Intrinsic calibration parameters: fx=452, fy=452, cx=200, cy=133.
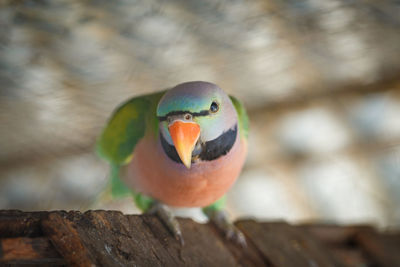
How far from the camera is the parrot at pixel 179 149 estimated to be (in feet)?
4.29

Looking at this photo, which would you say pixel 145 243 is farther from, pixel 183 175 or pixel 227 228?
pixel 227 228

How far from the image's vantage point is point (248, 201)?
11.5 ft

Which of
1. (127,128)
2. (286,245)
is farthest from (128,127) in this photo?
(286,245)

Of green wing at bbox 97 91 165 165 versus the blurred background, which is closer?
green wing at bbox 97 91 165 165

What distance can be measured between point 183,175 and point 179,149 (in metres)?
0.16

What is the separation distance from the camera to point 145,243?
1176 millimetres

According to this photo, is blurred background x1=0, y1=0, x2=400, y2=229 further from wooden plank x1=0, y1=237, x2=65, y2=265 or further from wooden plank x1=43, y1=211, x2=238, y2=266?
wooden plank x1=0, y1=237, x2=65, y2=265

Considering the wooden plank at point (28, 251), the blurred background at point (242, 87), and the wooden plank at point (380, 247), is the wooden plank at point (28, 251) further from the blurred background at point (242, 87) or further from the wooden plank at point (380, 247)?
Answer: the wooden plank at point (380, 247)

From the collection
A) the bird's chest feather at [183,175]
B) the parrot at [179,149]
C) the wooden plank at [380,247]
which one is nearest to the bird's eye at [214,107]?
the parrot at [179,149]

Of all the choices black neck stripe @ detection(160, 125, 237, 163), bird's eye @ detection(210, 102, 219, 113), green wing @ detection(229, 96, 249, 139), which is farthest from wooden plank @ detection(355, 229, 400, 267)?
bird's eye @ detection(210, 102, 219, 113)

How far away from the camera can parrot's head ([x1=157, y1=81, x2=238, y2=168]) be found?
129 cm

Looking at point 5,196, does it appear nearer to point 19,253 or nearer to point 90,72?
point 90,72

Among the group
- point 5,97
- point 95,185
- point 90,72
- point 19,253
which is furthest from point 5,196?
point 19,253

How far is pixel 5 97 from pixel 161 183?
41.2 inches
